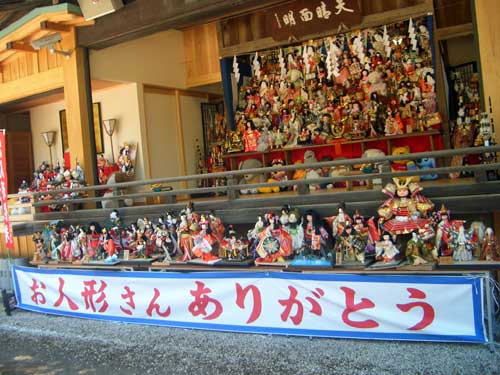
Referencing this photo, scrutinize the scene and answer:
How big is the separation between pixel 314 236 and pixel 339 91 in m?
4.93

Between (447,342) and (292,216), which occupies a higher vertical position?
(292,216)

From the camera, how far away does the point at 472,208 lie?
529cm

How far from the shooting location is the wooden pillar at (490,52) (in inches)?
219

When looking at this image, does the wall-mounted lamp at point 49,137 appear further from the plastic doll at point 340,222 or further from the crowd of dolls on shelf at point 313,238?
the plastic doll at point 340,222

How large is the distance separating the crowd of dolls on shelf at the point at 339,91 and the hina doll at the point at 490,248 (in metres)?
4.16

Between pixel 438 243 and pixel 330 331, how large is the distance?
1436 mm

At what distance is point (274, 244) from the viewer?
6.08m

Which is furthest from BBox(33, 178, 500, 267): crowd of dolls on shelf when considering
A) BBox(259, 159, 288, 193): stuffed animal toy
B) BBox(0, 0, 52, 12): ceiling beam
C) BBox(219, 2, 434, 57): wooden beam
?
BBox(0, 0, 52, 12): ceiling beam

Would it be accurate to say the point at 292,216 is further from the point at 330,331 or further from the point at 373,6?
the point at 373,6

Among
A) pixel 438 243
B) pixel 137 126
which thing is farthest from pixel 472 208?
pixel 137 126

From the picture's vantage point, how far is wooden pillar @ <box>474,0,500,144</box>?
5574 mm

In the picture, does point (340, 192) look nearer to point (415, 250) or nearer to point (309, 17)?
point (415, 250)

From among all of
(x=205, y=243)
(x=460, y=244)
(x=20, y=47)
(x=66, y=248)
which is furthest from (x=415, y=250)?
(x=20, y=47)

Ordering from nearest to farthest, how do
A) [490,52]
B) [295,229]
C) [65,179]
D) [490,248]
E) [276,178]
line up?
[490,248] < [490,52] < [295,229] < [65,179] < [276,178]
